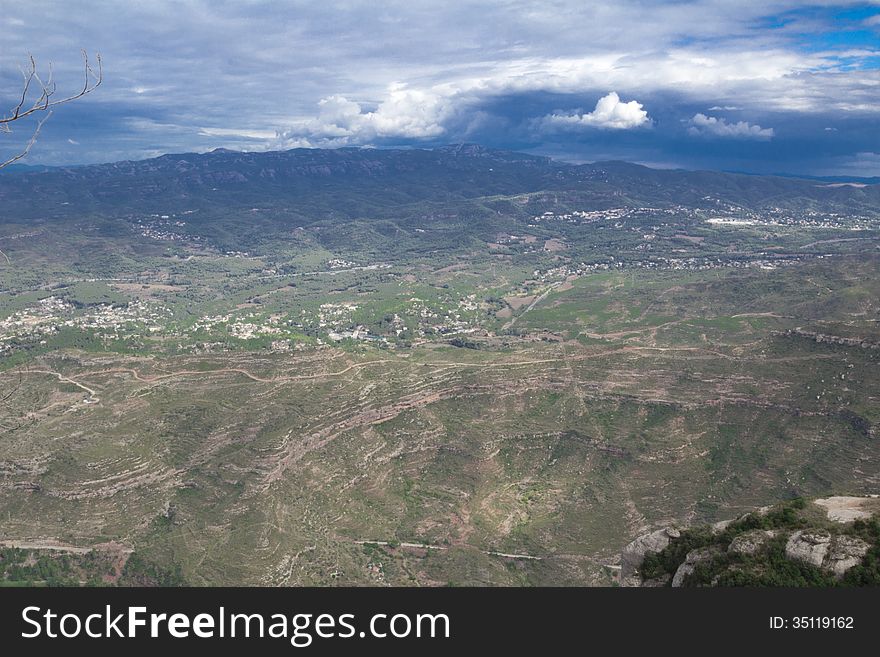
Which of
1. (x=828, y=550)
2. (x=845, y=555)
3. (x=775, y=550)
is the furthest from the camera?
(x=775, y=550)

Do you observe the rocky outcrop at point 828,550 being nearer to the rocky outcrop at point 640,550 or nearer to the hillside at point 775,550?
the hillside at point 775,550

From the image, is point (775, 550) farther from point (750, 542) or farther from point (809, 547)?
point (750, 542)

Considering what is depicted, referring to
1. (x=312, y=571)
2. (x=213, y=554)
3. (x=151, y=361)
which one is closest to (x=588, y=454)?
(x=312, y=571)

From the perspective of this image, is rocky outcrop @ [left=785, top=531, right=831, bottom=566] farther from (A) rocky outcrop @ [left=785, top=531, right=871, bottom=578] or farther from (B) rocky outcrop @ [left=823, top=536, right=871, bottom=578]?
(B) rocky outcrop @ [left=823, top=536, right=871, bottom=578]

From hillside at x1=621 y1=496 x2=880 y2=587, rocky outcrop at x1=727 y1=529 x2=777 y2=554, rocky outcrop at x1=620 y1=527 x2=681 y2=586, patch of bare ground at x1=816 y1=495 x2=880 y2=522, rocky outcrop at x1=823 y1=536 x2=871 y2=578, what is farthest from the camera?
rocky outcrop at x1=620 y1=527 x2=681 y2=586

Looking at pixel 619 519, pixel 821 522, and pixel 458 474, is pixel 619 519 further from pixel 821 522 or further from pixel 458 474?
pixel 821 522

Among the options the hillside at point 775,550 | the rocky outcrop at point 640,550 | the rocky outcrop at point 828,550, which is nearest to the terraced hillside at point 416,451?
the rocky outcrop at point 640,550

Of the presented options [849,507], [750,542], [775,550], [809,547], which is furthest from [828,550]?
[849,507]

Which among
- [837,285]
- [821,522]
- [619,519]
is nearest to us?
[821,522]

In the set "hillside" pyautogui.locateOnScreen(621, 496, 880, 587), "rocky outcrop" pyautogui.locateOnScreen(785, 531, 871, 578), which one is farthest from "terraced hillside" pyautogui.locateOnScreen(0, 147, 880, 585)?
"rocky outcrop" pyautogui.locateOnScreen(785, 531, 871, 578)
